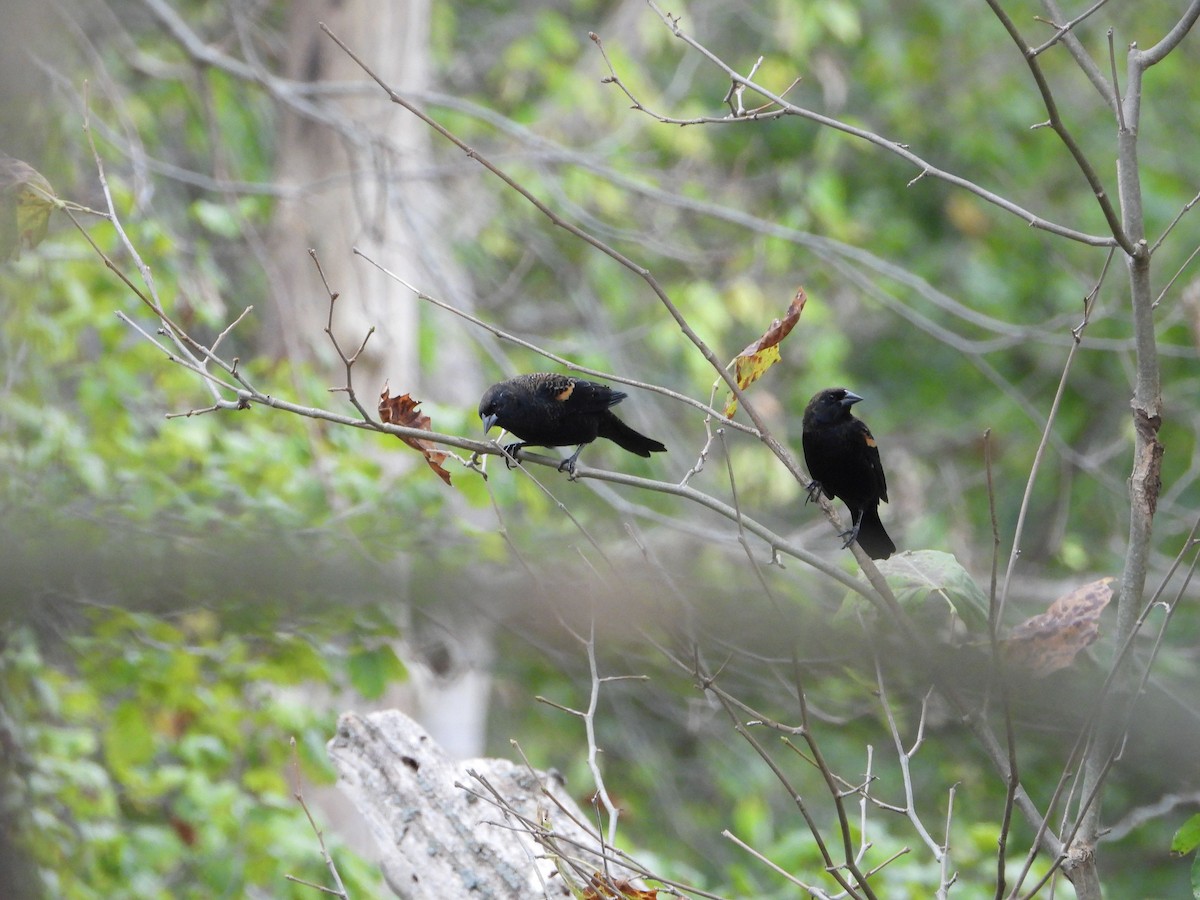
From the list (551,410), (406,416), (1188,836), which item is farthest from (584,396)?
(1188,836)

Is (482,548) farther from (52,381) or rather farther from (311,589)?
(311,589)

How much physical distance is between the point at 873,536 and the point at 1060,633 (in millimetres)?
1605

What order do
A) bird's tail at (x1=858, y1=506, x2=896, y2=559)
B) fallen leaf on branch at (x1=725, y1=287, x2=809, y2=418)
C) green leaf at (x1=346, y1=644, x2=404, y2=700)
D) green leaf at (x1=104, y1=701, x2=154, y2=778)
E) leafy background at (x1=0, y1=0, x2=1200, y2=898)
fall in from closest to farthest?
fallen leaf on branch at (x1=725, y1=287, x2=809, y2=418) < leafy background at (x1=0, y1=0, x2=1200, y2=898) < bird's tail at (x1=858, y1=506, x2=896, y2=559) < green leaf at (x1=346, y1=644, x2=404, y2=700) < green leaf at (x1=104, y1=701, x2=154, y2=778)

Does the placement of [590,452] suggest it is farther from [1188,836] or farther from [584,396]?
[1188,836]

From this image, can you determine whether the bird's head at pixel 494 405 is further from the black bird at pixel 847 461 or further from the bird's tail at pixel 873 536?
the bird's tail at pixel 873 536

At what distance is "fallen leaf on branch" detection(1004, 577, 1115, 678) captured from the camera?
2229 mm

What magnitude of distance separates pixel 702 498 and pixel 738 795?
26.2ft

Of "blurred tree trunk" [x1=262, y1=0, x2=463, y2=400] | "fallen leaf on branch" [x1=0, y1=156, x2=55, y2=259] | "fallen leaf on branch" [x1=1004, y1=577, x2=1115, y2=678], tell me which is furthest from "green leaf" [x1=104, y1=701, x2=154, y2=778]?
"fallen leaf on branch" [x1=1004, y1=577, x2=1115, y2=678]

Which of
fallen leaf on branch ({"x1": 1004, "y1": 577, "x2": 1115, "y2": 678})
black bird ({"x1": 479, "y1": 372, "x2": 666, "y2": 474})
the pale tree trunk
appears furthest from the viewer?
the pale tree trunk

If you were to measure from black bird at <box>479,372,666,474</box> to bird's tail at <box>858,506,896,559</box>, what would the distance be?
0.72 metres

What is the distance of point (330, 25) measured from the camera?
6785 mm

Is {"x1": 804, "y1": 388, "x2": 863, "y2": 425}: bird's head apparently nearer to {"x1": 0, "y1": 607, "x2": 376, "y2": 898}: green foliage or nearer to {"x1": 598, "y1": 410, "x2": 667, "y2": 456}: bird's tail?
{"x1": 598, "y1": 410, "x2": 667, "y2": 456}: bird's tail

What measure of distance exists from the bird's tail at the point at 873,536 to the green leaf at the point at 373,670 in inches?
66.8

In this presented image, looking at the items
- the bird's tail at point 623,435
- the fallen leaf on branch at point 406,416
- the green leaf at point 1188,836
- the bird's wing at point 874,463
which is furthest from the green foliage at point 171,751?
the green leaf at point 1188,836
